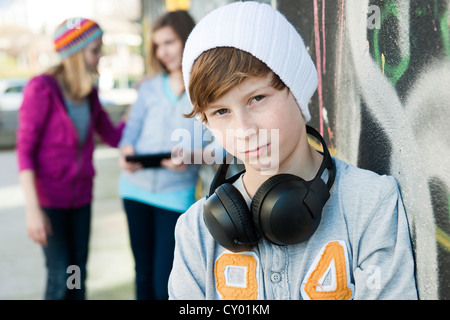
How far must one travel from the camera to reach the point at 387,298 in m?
1.22

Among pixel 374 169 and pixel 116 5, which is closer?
pixel 374 169

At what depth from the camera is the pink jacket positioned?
2.81m

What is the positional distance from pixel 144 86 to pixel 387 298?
2154 mm

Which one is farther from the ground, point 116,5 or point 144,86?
point 116,5

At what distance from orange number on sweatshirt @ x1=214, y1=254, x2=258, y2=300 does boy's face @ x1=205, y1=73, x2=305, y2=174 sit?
247 millimetres

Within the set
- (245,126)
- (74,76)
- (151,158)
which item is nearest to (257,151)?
(245,126)

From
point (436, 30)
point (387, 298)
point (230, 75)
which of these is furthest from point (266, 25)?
point (387, 298)

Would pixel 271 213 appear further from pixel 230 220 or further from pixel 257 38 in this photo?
pixel 257 38

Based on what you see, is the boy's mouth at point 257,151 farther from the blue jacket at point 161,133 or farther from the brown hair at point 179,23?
the brown hair at point 179,23

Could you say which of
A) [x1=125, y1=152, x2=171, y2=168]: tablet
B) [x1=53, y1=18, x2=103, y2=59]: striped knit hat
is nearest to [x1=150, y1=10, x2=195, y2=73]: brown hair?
[x1=53, y1=18, x2=103, y2=59]: striped knit hat

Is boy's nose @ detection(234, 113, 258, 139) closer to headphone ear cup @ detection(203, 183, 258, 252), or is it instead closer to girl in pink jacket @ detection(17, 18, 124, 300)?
headphone ear cup @ detection(203, 183, 258, 252)

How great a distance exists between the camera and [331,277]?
128 centimetres

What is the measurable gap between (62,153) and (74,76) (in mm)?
438
